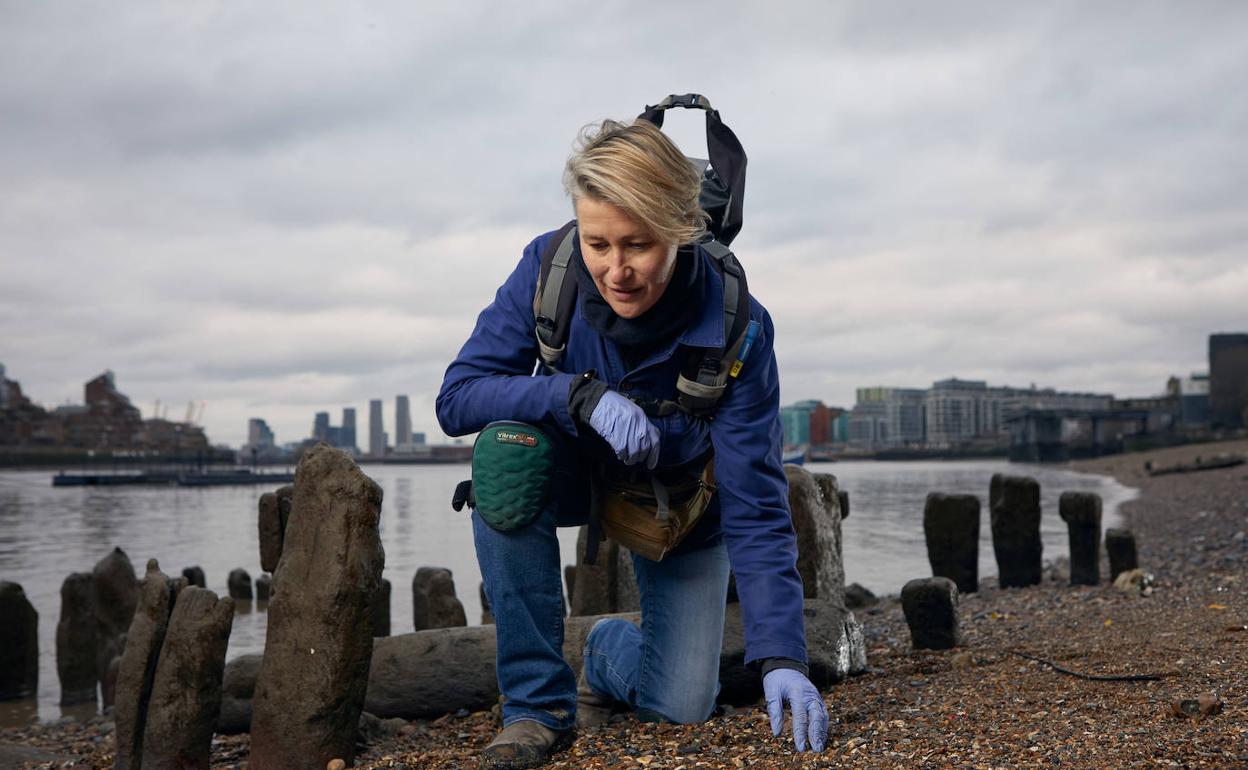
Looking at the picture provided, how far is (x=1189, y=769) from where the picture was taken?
2938 millimetres

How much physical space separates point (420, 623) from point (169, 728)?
4.44 metres

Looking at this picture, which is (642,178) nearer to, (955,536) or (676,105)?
(676,105)

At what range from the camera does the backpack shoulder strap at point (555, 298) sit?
3660mm

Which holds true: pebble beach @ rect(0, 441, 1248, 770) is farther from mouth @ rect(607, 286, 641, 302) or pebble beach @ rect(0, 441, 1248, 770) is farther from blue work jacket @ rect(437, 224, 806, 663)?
mouth @ rect(607, 286, 641, 302)

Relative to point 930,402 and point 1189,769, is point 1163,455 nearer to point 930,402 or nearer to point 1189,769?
point 1189,769

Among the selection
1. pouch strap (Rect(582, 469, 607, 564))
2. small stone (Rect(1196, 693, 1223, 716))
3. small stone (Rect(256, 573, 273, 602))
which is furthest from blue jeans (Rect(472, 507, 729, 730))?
small stone (Rect(256, 573, 273, 602))

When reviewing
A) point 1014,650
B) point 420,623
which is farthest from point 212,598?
point 420,623

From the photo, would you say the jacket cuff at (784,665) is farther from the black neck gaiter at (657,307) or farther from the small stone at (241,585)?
the small stone at (241,585)

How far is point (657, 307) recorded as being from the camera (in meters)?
3.61

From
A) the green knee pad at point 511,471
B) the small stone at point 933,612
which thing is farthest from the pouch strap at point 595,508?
the small stone at point 933,612

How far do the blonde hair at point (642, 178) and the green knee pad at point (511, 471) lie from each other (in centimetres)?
79

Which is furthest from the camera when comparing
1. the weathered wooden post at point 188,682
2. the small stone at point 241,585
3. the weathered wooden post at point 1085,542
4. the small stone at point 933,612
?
the small stone at point 241,585

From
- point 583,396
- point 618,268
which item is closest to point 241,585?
point 583,396

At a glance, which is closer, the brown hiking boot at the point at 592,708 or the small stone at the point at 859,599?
the brown hiking boot at the point at 592,708
